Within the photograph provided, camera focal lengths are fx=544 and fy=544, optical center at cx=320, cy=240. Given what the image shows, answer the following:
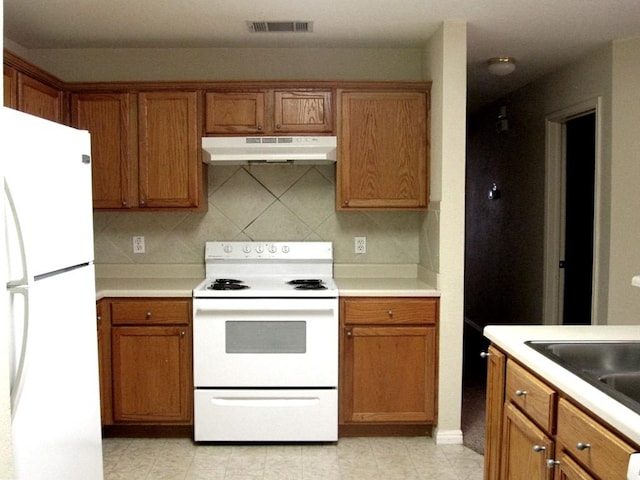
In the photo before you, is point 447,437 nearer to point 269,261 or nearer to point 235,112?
point 269,261

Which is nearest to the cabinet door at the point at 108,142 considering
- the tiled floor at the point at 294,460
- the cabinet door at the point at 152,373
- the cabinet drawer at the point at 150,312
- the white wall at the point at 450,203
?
the cabinet drawer at the point at 150,312

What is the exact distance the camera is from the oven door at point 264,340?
2.98m

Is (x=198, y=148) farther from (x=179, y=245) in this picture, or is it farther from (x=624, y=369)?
(x=624, y=369)

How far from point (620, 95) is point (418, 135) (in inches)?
48.1

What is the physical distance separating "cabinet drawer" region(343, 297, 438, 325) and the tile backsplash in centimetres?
61

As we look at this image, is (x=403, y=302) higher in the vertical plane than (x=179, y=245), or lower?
lower

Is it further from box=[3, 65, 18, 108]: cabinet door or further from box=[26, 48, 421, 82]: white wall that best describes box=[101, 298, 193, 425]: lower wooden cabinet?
box=[26, 48, 421, 82]: white wall

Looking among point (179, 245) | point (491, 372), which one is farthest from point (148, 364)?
point (491, 372)

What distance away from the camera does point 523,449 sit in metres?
1.77

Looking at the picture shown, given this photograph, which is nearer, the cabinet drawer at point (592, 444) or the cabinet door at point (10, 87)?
the cabinet drawer at point (592, 444)

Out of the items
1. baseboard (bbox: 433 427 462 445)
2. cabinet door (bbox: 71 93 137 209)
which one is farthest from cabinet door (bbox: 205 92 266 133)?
baseboard (bbox: 433 427 462 445)

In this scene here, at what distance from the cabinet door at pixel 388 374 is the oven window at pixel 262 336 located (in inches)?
11.9

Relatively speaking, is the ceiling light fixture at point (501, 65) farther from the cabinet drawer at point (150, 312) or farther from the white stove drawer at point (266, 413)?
the cabinet drawer at point (150, 312)

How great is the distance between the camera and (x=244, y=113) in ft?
10.6
